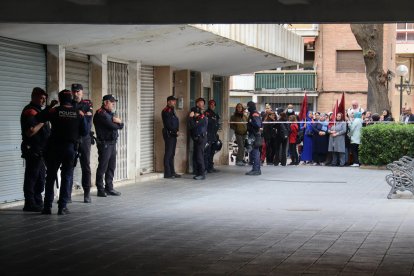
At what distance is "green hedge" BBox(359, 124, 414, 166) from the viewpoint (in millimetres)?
24395

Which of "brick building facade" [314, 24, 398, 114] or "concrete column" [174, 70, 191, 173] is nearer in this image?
"concrete column" [174, 70, 191, 173]

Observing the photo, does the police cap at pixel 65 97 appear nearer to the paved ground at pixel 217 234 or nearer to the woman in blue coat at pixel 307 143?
the paved ground at pixel 217 234

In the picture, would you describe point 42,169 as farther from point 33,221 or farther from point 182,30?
point 182,30

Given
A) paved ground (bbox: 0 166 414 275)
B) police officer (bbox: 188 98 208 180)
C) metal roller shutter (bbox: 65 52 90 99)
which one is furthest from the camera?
police officer (bbox: 188 98 208 180)

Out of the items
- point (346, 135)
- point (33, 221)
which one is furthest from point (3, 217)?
point (346, 135)

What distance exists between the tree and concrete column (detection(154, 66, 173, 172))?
10.6 metres

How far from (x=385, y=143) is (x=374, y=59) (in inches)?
256

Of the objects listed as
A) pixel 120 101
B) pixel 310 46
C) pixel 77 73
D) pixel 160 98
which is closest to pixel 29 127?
pixel 77 73

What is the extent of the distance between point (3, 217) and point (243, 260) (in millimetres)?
5185

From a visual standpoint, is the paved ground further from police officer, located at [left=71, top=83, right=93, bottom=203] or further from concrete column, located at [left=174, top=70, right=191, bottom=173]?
concrete column, located at [left=174, top=70, right=191, bottom=173]

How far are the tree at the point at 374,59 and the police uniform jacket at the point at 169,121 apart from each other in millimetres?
11555

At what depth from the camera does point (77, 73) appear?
17516mm

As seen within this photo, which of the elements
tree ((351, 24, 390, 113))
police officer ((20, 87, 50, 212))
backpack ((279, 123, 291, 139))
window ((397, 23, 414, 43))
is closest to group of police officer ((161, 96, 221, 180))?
backpack ((279, 123, 291, 139))

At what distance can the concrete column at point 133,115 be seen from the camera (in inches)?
797
